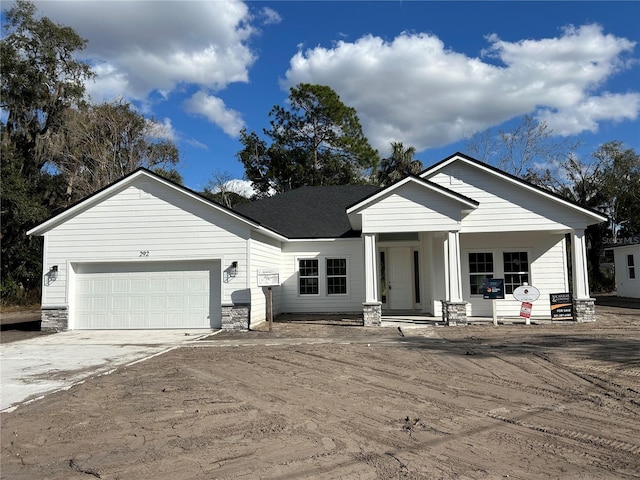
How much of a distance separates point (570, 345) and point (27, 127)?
1237 inches

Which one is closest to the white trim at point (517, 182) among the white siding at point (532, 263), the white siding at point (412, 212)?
the white siding at point (532, 263)

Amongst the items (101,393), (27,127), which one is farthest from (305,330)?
(27,127)

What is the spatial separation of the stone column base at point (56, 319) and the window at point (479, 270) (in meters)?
13.5

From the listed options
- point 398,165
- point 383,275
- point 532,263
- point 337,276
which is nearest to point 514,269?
point 532,263

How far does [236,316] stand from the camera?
13938 mm

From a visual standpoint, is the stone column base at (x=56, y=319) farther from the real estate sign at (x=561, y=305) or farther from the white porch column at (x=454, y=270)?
the real estate sign at (x=561, y=305)

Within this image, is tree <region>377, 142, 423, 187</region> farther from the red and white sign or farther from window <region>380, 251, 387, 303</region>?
the red and white sign

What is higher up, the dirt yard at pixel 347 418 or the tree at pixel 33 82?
the tree at pixel 33 82

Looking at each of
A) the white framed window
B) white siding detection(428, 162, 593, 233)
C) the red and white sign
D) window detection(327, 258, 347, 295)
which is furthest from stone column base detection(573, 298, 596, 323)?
the white framed window

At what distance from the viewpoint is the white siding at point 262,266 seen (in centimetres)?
1452

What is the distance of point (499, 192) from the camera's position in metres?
15.2

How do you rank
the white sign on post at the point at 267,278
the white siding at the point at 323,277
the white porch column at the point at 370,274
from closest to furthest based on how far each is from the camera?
the white sign on post at the point at 267,278 → the white porch column at the point at 370,274 → the white siding at the point at 323,277

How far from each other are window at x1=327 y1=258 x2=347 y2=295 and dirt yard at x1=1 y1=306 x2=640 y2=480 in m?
8.77

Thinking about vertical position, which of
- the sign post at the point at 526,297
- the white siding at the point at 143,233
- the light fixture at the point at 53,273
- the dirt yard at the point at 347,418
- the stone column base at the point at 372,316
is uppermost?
the white siding at the point at 143,233
